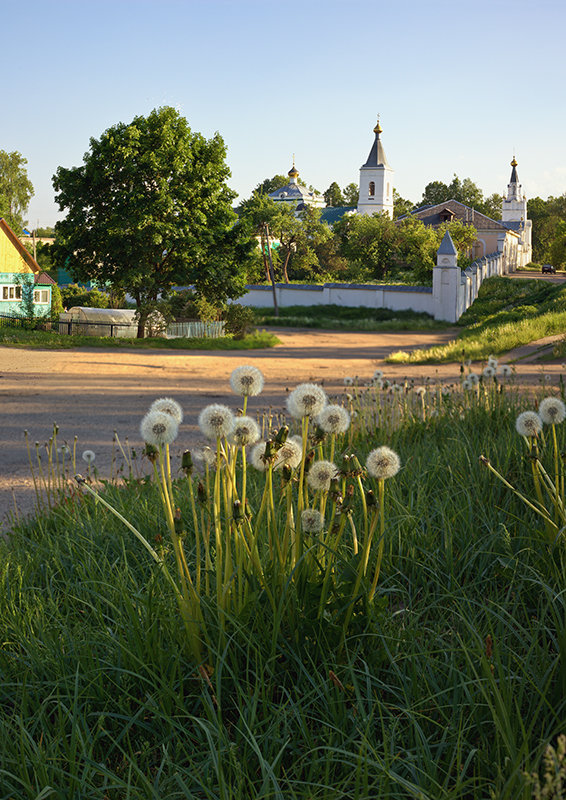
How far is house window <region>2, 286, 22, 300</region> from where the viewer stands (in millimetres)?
34906

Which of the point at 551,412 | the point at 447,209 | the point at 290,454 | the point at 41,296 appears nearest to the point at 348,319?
the point at 41,296

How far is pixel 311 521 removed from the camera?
7.80 ft

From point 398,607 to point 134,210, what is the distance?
73.5 feet

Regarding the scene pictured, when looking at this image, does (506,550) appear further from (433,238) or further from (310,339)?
(433,238)

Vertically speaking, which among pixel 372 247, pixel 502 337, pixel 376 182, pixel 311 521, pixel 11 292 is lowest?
pixel 311 521

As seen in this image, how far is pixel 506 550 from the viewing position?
3.16 metres

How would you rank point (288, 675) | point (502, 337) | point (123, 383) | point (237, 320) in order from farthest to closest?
point (237, 320)
point (502, 337)
point (123, 383)
point (288, 675)

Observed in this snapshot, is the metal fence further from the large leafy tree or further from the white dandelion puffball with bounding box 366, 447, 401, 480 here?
the white dandelion puffball with bounding box 366, 447, 401, 480

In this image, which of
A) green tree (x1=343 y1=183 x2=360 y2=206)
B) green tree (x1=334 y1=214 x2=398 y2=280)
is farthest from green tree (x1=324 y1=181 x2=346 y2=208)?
green tree (x1=334 y1=214 x2=398 y2=280)

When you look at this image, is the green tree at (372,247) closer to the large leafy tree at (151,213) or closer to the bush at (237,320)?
the bush at (237,320)

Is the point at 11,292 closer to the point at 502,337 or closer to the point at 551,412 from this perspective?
the point at 502,337

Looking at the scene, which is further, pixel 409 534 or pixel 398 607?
pixel 409 534

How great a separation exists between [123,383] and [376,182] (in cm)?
7183

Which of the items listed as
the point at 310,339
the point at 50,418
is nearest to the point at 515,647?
the point at 50,418
